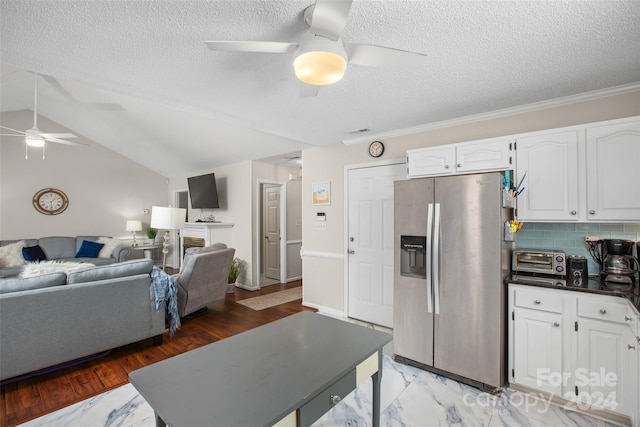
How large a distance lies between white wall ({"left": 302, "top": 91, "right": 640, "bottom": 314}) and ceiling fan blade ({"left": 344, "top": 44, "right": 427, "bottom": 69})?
178 cm

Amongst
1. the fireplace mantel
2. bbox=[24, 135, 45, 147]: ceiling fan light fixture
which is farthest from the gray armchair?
bbox=[24, 135, 45, 147]: ceiling fan light fixture

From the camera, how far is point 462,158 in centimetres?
258

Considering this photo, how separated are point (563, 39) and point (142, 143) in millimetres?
6689

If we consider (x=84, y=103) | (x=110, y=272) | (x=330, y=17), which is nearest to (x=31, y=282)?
(x=110, y=272)

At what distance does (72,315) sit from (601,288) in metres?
4.06

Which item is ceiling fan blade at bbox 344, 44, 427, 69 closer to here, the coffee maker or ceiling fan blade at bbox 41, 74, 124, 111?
the coffee maker

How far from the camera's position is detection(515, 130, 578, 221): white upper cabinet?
2.17 metres

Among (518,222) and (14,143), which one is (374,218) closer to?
(518,222)

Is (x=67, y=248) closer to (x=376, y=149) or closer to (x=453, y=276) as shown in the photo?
(x=376, y=149)

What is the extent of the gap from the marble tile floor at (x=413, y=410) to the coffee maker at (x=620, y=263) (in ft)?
3.17

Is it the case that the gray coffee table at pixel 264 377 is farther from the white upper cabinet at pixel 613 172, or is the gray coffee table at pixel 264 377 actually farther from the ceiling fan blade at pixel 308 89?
the white upper cabinet at pixel 613 172

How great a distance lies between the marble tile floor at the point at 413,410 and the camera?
194 cm

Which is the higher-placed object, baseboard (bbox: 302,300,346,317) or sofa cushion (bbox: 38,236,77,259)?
sofa cushion (bbox: 38,236,77,259)

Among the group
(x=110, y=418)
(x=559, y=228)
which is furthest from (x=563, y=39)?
(x=110, y=418)
